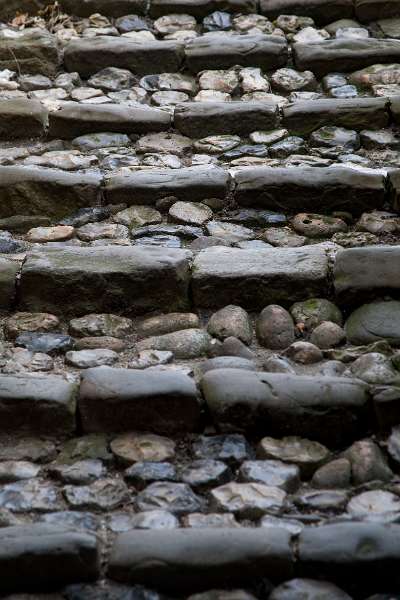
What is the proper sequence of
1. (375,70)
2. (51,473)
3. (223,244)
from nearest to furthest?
(51,473)
(223,244)
(375,70)

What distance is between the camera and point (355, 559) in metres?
1.83

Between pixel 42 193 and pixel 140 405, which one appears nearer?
pixel 140 405

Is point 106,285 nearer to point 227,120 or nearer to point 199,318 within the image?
point 199,318

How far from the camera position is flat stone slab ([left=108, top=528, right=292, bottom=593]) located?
183cm

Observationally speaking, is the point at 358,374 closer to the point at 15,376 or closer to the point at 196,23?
the point at 15,376

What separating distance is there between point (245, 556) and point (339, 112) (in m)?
2.36

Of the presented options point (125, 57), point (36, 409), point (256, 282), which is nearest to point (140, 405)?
point (36, 409)

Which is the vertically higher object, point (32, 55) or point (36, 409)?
point (32, 55)

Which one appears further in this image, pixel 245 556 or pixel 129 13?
pixel 129 13

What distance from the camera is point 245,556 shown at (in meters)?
1.83

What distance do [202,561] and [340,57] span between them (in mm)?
2975

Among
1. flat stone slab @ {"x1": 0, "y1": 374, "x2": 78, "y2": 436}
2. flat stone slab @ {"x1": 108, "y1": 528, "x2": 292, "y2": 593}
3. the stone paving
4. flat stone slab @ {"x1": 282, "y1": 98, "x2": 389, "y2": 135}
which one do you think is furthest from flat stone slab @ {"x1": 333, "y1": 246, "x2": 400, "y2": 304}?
flat stone slab @ {"x1": 282, "y1": 98, "x2": 389, "y2": 135}

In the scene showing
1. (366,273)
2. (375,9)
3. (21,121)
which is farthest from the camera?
(375,9)

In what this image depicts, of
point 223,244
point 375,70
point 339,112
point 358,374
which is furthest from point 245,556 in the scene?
point 375,70
